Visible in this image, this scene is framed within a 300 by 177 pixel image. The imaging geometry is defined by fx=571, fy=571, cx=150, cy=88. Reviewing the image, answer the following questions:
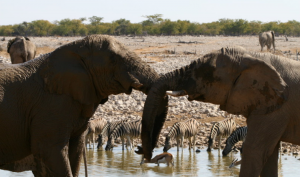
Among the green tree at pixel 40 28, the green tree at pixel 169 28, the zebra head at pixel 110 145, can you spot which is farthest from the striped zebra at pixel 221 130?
the green tree at pixel 40 28

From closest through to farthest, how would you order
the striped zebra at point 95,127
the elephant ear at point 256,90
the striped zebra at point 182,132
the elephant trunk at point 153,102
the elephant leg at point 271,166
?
1. the elephant ear at point 256,90
2. the elephant trunk at point 153,102
3. the elephant leg at point 271,166
4. the striped zebra at point 182,132
5. the striped zebra at point 95,127

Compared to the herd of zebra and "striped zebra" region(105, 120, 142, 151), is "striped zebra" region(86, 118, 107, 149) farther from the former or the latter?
"striped zebra" region(105, 120, 142, 151)

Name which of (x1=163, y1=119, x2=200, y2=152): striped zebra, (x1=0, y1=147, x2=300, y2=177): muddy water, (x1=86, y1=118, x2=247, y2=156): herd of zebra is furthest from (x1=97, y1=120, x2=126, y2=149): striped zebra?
(x1=163, y1=119, x2=200, y2=152): striped zebra

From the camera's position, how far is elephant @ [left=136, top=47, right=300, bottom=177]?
4.56m

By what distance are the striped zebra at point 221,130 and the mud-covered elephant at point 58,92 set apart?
7.09m

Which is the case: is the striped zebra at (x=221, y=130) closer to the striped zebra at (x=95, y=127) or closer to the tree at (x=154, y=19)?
the striped zebra at (x=95, y=127)

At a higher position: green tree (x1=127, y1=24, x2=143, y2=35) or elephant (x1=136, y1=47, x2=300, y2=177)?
elephant (x1=136, y1=47, x2=300, y2=177)

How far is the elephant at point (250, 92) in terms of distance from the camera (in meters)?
4.56

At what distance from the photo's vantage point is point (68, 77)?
15.8 ft

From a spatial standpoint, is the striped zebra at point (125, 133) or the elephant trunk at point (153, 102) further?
the striped zebra at point (125, 133)

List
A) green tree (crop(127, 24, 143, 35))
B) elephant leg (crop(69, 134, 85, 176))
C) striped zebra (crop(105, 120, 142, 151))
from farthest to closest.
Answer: green tree (crop(127, 24, 143, 35)) < striped zebra (crop(105, 120, 142, 151)) < elephant leg (crop(69, 134, 85, 176))

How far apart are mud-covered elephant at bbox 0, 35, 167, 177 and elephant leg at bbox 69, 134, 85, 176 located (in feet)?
0.79

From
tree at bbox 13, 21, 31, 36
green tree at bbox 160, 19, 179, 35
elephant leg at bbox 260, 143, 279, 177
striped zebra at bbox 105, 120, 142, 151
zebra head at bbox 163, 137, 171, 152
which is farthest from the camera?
tree at bbox 13, 21, 31, 36

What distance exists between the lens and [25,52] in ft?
37.3
